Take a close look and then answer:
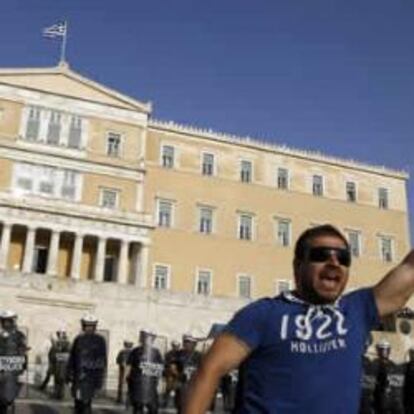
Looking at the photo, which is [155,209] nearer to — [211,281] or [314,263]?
[211,281]

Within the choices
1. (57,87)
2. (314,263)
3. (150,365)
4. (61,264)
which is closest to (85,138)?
(57,87)

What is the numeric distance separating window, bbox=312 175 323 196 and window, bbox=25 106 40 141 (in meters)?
19.0

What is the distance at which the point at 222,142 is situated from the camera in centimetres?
5006

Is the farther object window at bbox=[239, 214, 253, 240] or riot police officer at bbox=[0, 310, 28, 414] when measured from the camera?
window at bbox=[239, 214, 253, 240]

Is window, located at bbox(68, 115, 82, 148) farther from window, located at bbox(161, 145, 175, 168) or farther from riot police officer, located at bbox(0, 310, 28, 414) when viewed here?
riot police officer, located at bbox(0, 310, 28, 414)

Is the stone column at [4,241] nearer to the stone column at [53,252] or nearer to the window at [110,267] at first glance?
the stone column at [53,252]

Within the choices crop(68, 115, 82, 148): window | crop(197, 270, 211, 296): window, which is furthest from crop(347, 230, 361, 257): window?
crop(68, 115, 82, 148): window

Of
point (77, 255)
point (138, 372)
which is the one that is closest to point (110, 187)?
point (77, 255)

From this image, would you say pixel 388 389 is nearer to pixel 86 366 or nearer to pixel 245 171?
pixel 86 366

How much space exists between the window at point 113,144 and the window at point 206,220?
6.42m

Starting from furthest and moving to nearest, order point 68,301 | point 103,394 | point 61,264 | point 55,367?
1. point 61,264
2. point 68,301
3. point 103,394
4. point 55,367

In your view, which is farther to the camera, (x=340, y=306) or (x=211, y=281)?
(x=211, y=281)

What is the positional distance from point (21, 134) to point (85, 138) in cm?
370

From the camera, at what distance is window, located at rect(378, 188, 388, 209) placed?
5412cm
